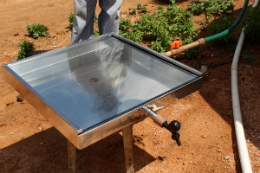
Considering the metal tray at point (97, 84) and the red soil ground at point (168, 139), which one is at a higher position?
the metal tray at point (97, 84)

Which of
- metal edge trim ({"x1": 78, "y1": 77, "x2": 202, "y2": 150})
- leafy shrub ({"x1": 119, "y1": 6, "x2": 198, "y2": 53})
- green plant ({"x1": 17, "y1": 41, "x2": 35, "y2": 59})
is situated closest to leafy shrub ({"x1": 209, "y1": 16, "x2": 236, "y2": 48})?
leafy shrub ({"x1": 119, "y1": 6, "x2": 198, "y2": 53})

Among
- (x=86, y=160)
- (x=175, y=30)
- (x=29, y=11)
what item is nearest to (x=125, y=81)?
(x=86, y=160)

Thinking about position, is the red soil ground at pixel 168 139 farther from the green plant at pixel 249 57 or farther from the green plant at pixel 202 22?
the green plant at pixel 202 22

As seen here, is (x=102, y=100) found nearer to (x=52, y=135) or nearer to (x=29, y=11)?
(x=52, y=135)

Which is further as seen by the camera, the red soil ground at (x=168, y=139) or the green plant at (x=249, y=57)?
the green plant at (x=249, y=57)

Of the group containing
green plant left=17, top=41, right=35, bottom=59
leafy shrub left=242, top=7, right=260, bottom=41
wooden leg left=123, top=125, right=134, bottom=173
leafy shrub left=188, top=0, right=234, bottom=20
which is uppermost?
leafy shrub left=242, top=7, right=260, bottom=41

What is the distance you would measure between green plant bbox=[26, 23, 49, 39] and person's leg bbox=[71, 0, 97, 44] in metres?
1.89

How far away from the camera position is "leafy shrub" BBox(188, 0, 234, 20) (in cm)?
539

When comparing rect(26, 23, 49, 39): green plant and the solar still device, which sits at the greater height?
the solar still device

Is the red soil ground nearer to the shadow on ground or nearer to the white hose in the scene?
the shadow on ground

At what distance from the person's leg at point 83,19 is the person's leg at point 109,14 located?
0.13 meters

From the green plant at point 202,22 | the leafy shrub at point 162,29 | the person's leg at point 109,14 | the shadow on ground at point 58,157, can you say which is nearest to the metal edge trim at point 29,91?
the shadow on ground at point 58,157

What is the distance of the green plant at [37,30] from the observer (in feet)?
16.6

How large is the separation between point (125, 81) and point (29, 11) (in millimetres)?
5397
